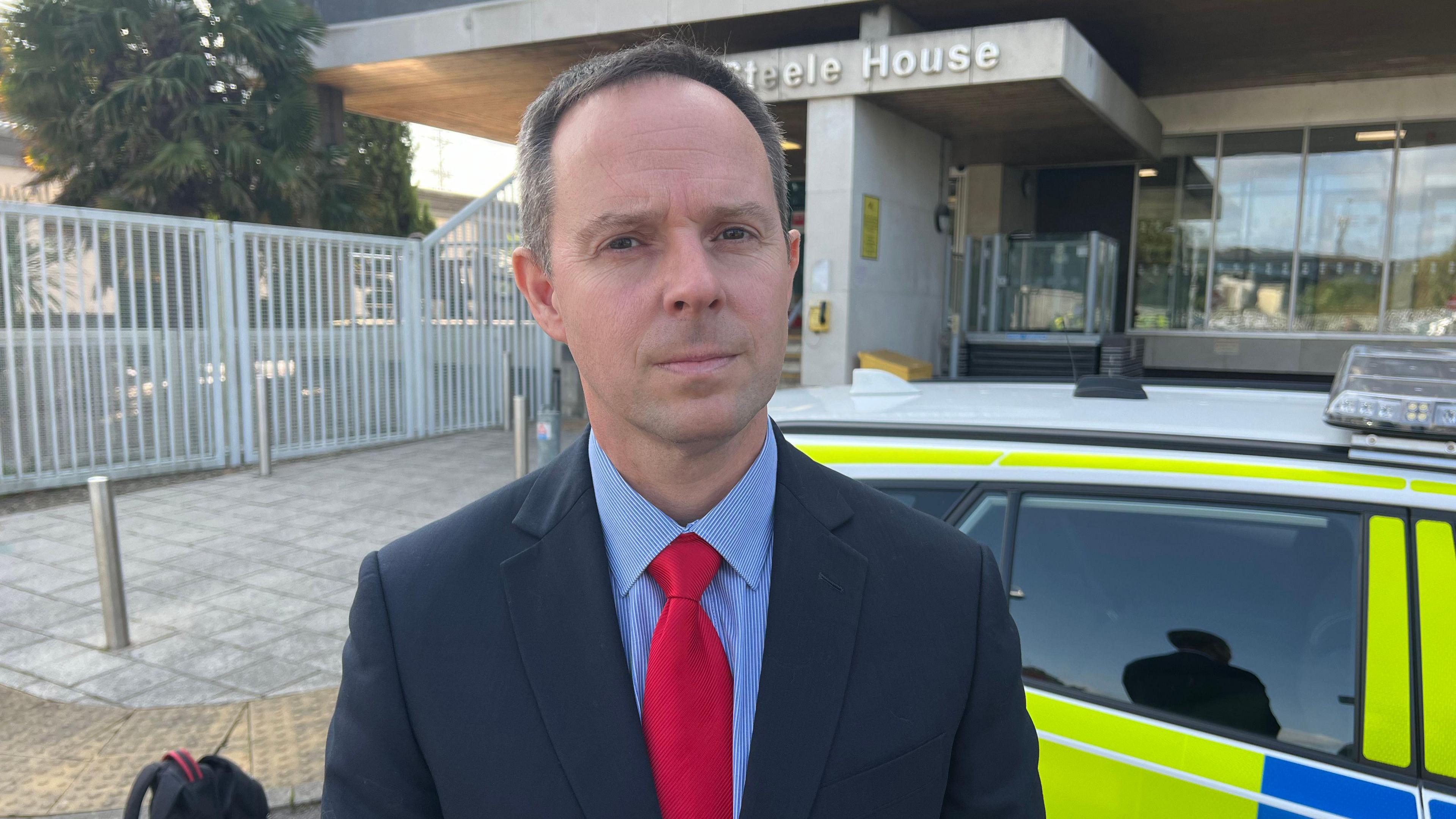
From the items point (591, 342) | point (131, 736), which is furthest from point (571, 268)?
point (131, 736)

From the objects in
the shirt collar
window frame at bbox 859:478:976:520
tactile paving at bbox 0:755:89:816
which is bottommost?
tactile paving at bbox 0:755:89:816

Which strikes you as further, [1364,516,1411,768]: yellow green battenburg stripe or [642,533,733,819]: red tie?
[1364,516,1411,768]: yellow green battenburg stripe

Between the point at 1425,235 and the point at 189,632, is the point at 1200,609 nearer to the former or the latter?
the point at 189,632

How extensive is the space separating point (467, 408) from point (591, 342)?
11857mm

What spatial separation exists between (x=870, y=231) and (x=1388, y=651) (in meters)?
8.88

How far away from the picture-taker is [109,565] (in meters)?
4.84

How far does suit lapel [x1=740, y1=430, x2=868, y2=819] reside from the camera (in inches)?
41.1

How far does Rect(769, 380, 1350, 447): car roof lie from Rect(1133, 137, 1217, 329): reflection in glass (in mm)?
12322

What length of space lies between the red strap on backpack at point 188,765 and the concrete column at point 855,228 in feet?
25.5

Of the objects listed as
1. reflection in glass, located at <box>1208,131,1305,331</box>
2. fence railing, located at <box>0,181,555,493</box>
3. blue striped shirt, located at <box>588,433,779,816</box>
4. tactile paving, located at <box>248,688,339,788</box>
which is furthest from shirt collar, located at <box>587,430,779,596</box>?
reflection in glass, located at <box>1208,131,1305,331</box>

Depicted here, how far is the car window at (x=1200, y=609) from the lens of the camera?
1839mm

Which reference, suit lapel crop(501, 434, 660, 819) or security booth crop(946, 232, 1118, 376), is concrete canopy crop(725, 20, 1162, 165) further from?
suit lapel crop(501, 434, 660, 819)

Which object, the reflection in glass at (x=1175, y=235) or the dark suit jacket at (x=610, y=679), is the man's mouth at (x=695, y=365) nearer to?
the dark suit jacket at (x=610, y=679)

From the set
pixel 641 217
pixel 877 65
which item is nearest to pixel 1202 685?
pixel 641 217
